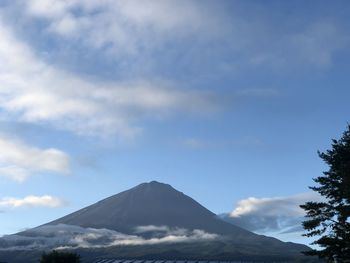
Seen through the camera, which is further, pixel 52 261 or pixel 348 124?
pixel 52 261

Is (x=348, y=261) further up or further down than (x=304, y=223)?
further down

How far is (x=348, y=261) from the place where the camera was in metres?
49.9

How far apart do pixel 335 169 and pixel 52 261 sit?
59.7 m

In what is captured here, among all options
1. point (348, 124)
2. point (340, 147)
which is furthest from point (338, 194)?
point (348, 124)

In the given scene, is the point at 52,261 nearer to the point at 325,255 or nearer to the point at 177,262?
the point at 325,255

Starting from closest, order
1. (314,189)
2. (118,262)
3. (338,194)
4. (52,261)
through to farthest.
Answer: (338,194), (314,189), (52,261), (118,262)

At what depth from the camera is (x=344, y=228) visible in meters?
50.0

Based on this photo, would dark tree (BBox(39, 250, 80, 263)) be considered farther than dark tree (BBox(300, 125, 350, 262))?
Yes

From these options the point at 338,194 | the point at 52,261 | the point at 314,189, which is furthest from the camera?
the point at 52,261

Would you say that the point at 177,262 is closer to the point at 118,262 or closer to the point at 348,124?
the point at 118,262

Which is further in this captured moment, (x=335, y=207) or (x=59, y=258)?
(x=59, y=258)

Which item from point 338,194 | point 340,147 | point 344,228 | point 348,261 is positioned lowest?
point 348,261

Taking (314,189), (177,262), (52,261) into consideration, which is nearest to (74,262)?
(52,261)

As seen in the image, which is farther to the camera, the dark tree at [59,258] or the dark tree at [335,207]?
the dark tree at [59,258]
